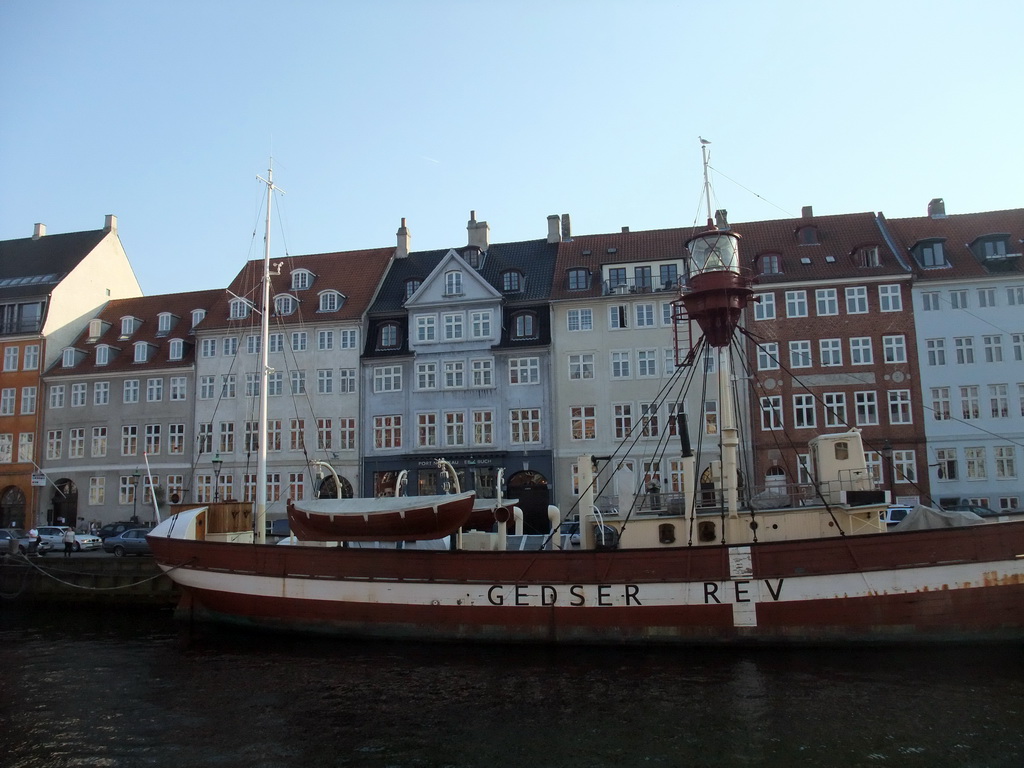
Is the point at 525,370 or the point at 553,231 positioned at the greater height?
the point at 553,231

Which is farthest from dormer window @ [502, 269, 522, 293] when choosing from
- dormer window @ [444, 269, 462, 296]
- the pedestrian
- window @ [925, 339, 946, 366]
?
the pedestrian

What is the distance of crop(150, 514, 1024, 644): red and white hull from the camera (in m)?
16.6

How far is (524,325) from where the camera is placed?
131 ft

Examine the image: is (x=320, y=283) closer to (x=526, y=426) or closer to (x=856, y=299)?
(x=526, y=426)

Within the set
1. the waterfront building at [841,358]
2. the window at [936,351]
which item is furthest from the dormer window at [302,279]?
the window at [936,351]

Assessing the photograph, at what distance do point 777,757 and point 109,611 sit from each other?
2365 cm

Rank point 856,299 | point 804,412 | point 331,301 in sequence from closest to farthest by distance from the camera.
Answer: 1. point 804,412
2. point 856,299
3. point 331,301

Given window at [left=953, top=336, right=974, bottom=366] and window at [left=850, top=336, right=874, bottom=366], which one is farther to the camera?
window at [left=850, top=336, right=874, bottom=366]

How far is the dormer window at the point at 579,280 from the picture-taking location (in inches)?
1558

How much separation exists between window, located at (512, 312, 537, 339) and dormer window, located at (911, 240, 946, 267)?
1790cm

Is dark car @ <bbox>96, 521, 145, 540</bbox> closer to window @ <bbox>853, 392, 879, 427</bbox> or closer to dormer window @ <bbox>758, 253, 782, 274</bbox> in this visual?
dormer window @ <bbox>758, 253, 782, 274</bbox>

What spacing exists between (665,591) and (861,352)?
23030 mm

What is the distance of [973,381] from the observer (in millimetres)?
35844

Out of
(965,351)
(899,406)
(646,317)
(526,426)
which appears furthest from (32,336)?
(965,351)
